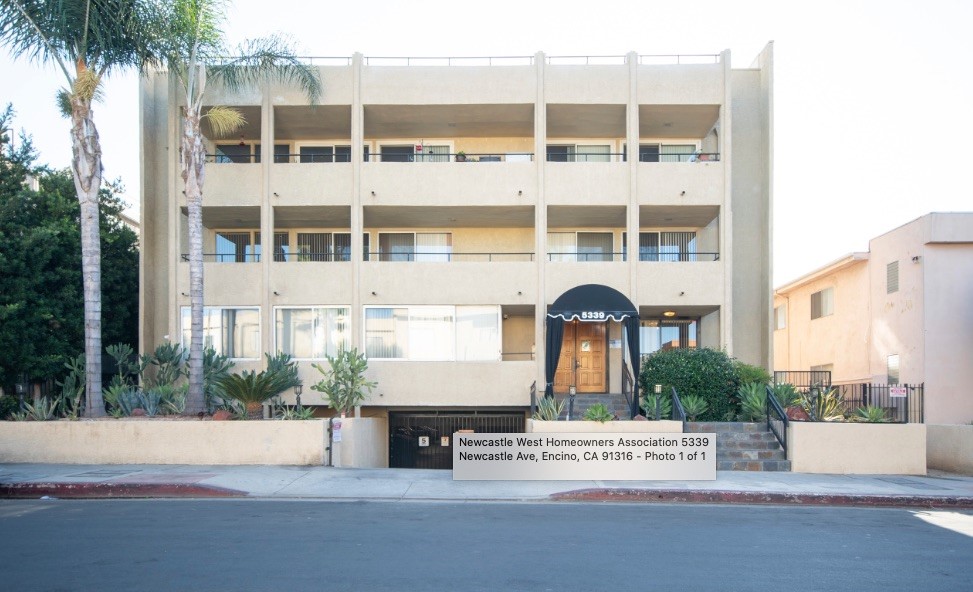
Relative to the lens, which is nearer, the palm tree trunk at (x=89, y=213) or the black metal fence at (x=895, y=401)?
the palm tree trunk at (x=89, y=213)

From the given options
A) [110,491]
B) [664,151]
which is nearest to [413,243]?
[664,151]

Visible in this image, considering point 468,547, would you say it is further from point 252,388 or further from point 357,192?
point 357,192

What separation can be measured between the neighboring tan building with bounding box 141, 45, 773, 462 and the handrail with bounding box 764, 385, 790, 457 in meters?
4.40

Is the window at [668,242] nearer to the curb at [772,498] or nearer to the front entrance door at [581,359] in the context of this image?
the front entrance door at [581,359]

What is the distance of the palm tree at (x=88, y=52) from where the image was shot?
1888 cm

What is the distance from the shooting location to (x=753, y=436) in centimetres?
1919

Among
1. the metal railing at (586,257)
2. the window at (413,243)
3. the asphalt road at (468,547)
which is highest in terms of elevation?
the window at (413,243)

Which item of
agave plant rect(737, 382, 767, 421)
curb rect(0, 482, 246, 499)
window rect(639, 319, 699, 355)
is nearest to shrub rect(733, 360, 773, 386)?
agave plant rect(737, 382, 767, 421)

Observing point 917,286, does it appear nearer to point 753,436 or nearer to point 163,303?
point 753,436

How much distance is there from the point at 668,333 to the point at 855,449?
864 cm

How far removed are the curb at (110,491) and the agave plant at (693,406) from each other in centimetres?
1033

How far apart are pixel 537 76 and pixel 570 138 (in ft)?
9.43

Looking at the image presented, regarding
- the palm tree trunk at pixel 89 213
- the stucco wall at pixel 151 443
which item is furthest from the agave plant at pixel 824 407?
the palm tree trunk at pixel 89 213

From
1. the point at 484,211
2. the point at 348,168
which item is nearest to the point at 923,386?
the point at 484,211
